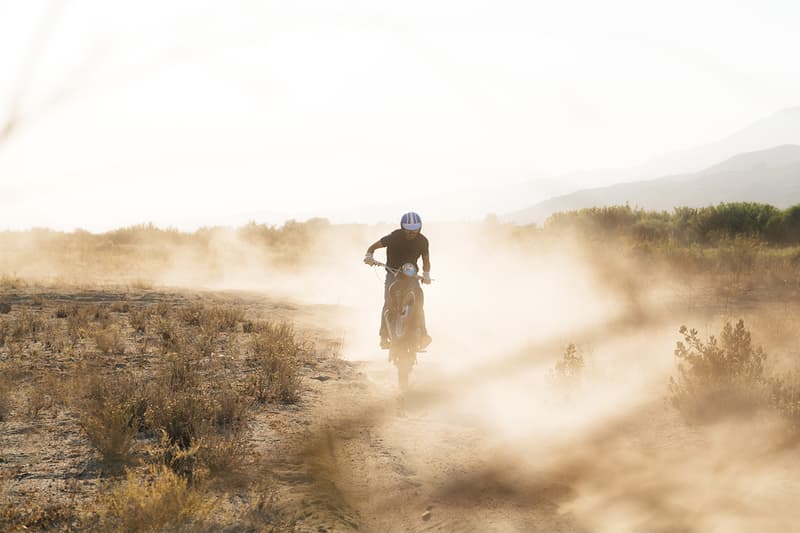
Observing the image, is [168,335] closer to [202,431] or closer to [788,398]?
[202,431]

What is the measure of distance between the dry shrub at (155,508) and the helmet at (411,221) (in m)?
4.85

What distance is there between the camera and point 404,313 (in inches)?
330

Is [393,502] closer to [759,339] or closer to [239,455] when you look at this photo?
[239,455]

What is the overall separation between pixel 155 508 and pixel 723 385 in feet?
19.8

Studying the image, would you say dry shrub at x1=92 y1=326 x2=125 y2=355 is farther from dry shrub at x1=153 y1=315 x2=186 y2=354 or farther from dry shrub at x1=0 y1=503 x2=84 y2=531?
dry shrub at x1=0 y1=503 x2=84 y2=531

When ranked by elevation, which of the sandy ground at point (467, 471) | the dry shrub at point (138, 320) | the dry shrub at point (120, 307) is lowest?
the sandy ground at point (467, 471)

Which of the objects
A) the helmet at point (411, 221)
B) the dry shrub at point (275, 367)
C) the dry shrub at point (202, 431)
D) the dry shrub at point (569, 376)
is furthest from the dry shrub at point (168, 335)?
the dry shrub at point (569, 376)

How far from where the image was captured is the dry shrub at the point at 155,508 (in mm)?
3961

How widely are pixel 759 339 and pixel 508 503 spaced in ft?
23.3

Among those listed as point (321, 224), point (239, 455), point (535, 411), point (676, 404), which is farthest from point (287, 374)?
point (321, 224)

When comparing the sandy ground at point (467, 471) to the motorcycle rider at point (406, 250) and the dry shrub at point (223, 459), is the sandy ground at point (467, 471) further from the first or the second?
the motorcycle rider at point (406, 250)

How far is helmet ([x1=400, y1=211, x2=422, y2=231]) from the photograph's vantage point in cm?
835

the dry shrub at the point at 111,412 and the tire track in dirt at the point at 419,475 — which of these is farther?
the dry shrub at the point at 111,412

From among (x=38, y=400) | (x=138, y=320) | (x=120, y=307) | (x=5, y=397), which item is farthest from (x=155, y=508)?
(x=120, y=307)
